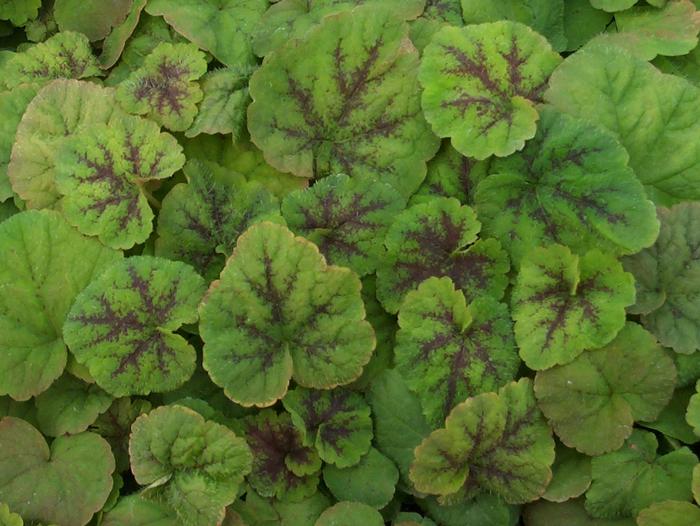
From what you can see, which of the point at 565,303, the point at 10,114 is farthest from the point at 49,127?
the point at 565,303

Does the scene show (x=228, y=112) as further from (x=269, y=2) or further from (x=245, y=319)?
(x=245, y=319)

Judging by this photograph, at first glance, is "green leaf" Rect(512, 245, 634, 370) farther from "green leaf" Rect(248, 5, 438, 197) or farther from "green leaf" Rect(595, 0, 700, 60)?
"green leaf" Rect(595, 0, 700, 60)

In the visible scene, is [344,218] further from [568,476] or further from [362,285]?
[568,476]

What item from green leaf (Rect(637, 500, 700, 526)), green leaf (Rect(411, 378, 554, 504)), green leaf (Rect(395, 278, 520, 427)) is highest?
green leaf (Rect(395, 278, 520, 427))

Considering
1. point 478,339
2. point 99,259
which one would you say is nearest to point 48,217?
point 99,259


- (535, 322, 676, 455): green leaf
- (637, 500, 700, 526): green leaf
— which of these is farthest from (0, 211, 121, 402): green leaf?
(637, 500, 700, 526): green leaf

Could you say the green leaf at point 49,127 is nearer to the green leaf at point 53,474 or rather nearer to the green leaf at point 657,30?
the green leaf at point 53,474
